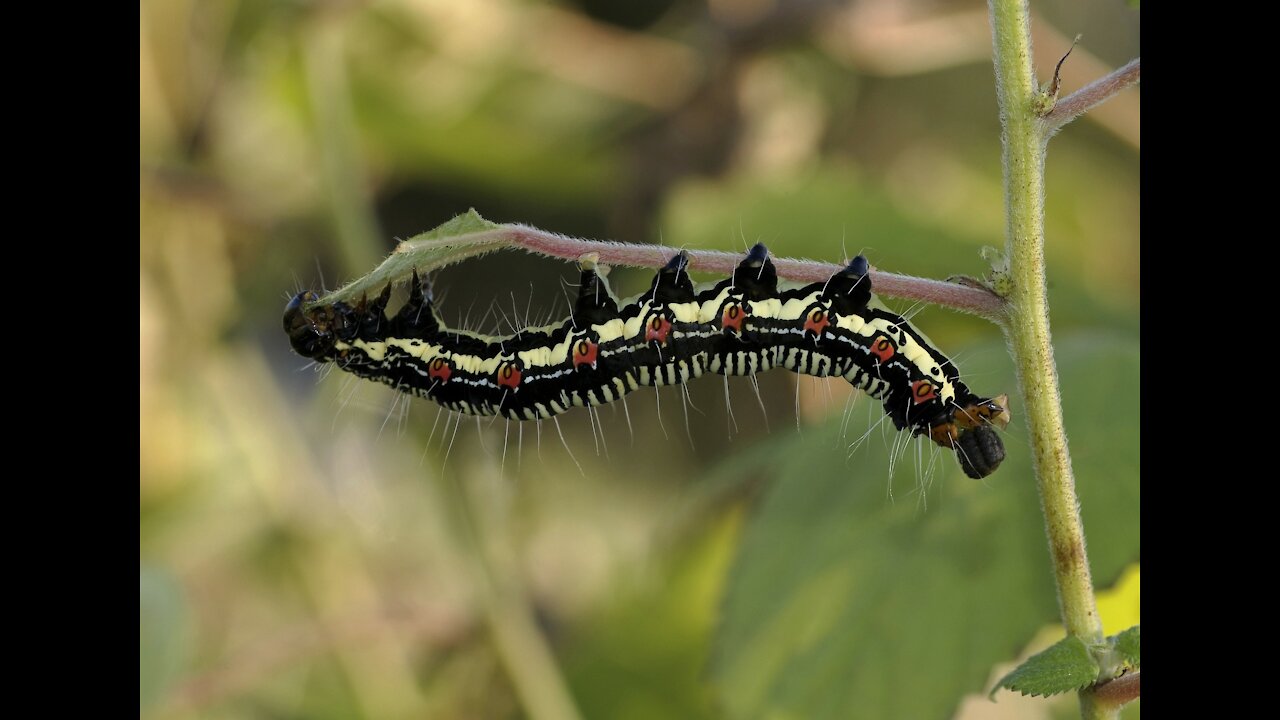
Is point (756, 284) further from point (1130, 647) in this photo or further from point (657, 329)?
point (1130, 647)

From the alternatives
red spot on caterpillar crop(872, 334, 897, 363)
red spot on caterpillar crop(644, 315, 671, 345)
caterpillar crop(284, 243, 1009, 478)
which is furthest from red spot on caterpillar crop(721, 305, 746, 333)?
red spot on caterpillar crop(872, 334, 897, 363)

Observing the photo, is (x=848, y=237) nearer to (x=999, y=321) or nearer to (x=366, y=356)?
(x=366, y=356)

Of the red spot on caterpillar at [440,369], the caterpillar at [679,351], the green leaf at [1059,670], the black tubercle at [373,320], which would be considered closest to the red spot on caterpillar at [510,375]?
the caterpillar at [679,351]

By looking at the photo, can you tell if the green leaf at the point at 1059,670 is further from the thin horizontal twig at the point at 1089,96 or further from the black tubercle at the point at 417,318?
the black tubercle at the point at 417,318

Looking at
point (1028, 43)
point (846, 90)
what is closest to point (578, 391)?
point (1028, 43)

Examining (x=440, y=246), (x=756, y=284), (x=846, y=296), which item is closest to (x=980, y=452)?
(x=846, y=296)

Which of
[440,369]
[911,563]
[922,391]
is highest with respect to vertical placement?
[440,369]

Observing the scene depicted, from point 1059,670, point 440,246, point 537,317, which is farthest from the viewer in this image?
point 537,317
